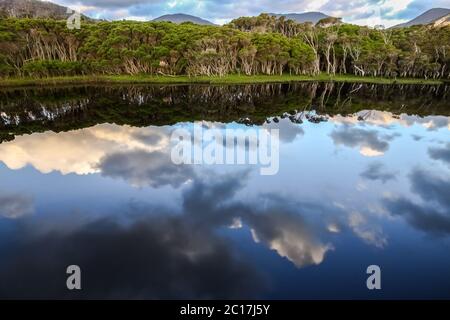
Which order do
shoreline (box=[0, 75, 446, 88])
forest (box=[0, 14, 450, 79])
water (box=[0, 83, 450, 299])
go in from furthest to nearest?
1. forest (box=[0, 14, 450, 79])
2. shoreline (box=[0, 75, 446, 88])
3. water (box=[0, 83, 450, 299])

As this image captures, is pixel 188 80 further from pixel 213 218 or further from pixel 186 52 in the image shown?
pixel 213 218

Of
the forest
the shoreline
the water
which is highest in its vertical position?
the forest

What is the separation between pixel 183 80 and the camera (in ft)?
285

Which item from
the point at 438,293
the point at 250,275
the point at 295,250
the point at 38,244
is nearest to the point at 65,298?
the point at 38,244

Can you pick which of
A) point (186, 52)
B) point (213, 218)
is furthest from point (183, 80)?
point (213, 218)

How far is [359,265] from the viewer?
62.4 ft

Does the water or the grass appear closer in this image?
the water

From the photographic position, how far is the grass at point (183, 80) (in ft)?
263

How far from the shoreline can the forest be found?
2.74m

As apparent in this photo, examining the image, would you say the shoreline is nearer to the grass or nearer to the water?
the grass

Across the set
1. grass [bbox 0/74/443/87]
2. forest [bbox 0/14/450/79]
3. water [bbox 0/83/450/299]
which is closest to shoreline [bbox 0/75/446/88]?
grass [bbox 0/74/443/87]

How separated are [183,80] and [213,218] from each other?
67.5 m

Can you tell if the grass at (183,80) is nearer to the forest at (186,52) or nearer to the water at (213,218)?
the forest at (186,52)

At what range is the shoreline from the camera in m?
80.2
